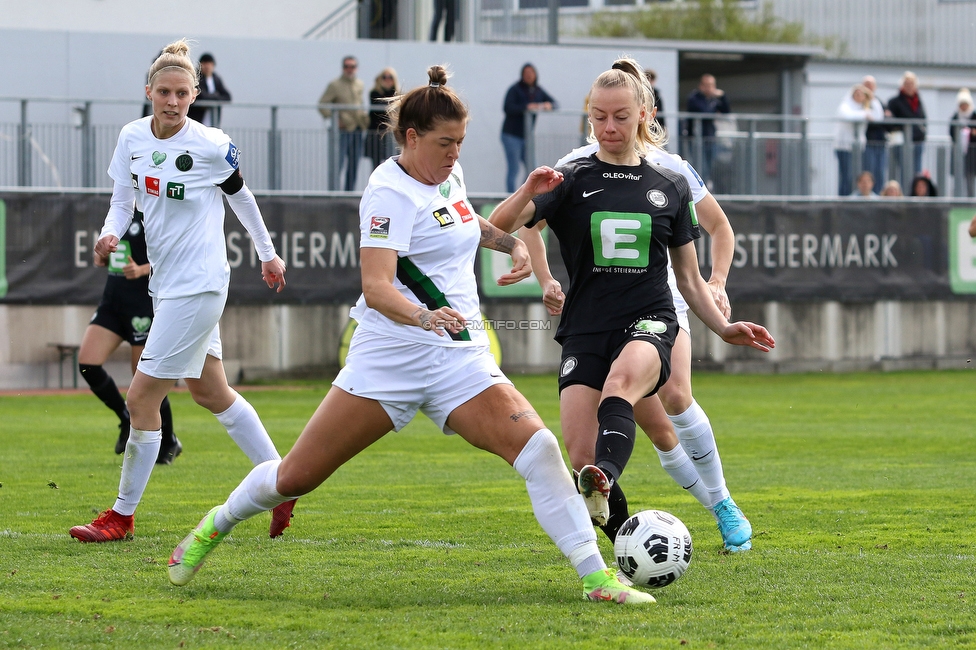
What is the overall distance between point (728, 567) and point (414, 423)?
914 centimetres

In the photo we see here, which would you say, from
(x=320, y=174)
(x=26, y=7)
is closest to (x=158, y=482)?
(x=320, y=174)

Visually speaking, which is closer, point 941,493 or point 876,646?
point 876,646

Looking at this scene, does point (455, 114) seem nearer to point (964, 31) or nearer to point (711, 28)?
point (964, 31)

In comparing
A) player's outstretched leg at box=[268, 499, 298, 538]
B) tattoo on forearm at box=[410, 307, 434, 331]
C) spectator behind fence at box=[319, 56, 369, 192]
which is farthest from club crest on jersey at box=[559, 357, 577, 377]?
spectator behind fence at box=[319, 56, 369, 192]

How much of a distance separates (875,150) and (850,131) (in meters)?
0.51

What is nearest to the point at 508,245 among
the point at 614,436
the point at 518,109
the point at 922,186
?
the point at 614,436

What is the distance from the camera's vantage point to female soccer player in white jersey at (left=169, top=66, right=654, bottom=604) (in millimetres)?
5016

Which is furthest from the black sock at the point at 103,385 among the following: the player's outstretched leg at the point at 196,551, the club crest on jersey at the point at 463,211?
the club crest on jersey at the point at 463,211

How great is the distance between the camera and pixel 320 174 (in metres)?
19.9

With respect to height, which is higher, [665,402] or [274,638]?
[665,402]

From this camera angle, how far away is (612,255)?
571 cm

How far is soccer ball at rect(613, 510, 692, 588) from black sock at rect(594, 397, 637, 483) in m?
0.26

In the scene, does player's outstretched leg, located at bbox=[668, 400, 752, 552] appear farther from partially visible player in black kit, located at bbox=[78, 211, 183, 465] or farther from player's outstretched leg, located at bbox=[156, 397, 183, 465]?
player's outstretched leg, located at bbox=[156, 397, 183, 465]

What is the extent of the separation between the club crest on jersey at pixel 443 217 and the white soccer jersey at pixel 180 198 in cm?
212
